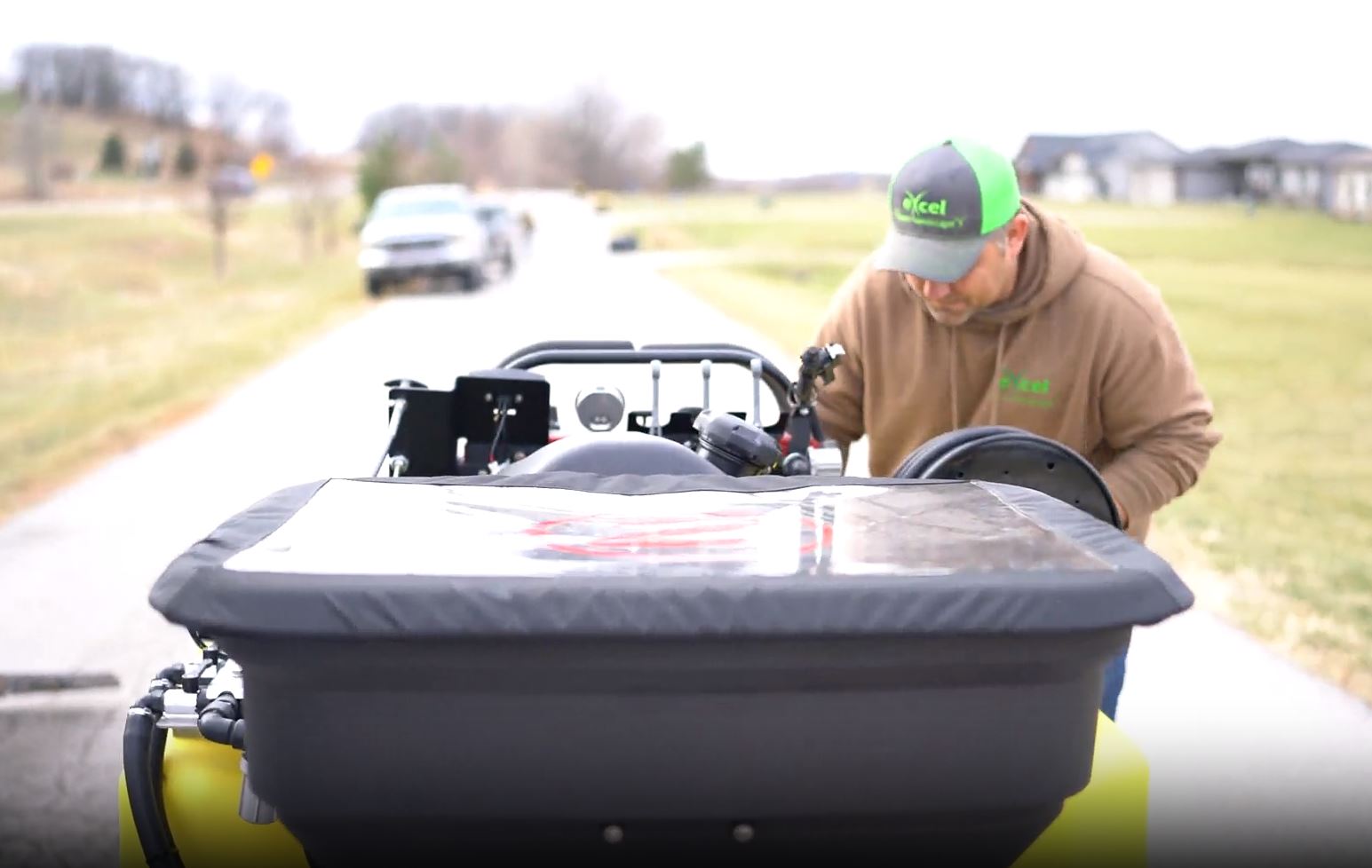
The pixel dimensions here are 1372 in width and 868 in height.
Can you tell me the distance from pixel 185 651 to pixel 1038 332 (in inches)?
154

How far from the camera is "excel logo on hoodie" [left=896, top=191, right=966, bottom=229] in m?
3.52

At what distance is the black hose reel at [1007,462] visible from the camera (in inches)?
112

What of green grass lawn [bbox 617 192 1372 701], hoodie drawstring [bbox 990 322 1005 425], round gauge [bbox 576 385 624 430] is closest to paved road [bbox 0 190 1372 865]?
round gauge [bbox 576 385 624 430]

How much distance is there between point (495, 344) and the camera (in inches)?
776

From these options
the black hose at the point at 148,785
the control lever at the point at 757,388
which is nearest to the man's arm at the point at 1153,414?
the control lever at the point at 757,388

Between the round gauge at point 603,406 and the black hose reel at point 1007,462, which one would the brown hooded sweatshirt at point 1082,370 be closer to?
the round gauge at point 603,406

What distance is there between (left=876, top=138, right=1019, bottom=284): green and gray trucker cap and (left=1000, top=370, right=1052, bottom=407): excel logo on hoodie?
37 cm

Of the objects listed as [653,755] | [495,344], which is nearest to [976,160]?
[653,755]

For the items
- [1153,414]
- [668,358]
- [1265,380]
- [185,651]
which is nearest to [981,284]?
[1153,414]

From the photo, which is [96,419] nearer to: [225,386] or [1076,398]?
[225,386]

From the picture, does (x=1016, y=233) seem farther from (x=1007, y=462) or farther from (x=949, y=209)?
(x=1007, y=462)

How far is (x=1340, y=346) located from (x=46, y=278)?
27302mm

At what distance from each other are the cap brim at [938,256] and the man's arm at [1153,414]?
0.43m

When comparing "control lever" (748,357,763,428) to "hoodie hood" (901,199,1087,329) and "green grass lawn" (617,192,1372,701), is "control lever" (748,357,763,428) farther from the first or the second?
"green grass lawn" (617,192,1372,701)
